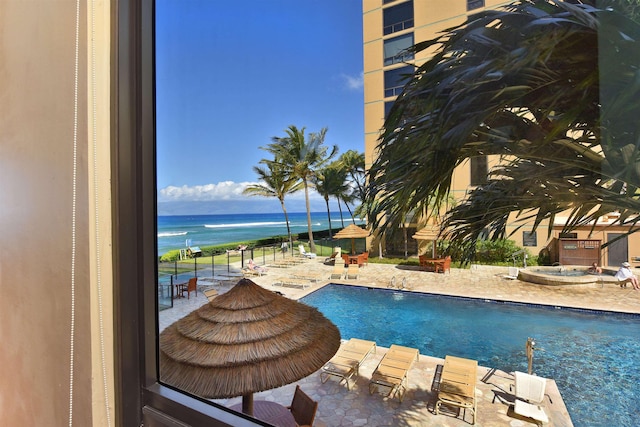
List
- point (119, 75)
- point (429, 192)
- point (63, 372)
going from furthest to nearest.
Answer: point (429, 192) < point (63, 372) < point (119, 75)

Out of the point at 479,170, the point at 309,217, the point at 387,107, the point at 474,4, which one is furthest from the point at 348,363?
the point at 474,4

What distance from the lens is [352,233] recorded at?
1.21 meters

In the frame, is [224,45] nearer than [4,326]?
No

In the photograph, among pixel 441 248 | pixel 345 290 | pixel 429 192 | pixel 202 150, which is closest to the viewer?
pixel 429 192

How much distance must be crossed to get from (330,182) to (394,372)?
2.72 metres

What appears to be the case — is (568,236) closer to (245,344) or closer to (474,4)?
(474,4)

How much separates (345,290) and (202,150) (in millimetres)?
2202

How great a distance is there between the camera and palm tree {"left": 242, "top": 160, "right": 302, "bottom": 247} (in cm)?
165

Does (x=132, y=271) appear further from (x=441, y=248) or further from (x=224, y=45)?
(x=224, y=45)

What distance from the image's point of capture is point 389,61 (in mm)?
985

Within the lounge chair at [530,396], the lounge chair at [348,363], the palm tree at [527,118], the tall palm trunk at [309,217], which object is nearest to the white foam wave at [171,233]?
the tall palm trunk at [309,217]

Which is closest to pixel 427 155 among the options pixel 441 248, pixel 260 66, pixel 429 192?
pixel 429 192

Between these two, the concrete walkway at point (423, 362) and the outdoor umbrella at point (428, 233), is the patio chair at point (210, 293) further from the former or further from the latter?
the outdoor umbrella at point (428, 233)

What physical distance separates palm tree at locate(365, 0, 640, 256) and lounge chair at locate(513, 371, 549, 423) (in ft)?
5.74
